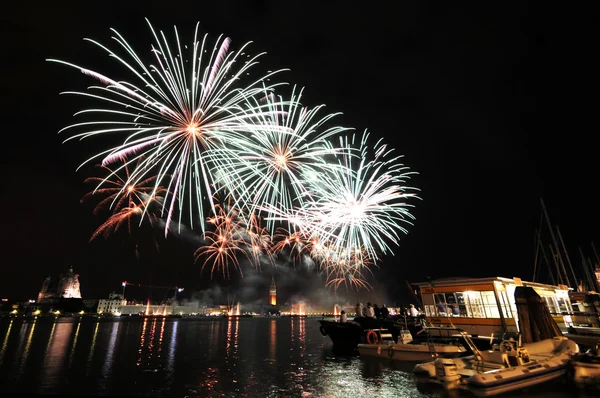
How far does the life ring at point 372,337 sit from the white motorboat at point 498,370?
43.6 ft

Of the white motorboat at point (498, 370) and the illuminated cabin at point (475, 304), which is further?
the illuminated cabin at point (475, 304)

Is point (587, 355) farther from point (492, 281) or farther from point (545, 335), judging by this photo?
point (492, 281)

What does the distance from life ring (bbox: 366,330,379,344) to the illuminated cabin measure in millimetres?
5244

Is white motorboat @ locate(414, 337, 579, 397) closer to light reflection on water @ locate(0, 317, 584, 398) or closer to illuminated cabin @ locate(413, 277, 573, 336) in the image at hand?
light reflection on water @ locate(0, 317, 584, 398)

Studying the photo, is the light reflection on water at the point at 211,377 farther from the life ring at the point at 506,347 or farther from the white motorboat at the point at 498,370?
the life ring at the point at 506,347

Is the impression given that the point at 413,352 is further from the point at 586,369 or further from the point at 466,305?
the point at 586,369

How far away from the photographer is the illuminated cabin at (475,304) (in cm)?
2483

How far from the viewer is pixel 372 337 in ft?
101

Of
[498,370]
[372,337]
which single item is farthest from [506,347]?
[372,337]

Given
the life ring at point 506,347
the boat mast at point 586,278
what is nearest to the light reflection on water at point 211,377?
the life ring at point 506,347

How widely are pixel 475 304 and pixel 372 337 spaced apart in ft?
32.7

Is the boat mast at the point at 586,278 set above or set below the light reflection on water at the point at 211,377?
above

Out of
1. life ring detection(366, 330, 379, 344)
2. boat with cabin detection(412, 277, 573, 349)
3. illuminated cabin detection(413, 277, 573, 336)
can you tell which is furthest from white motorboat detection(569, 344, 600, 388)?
life ring detection(366, 330, 379, 344)

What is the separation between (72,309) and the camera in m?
196
